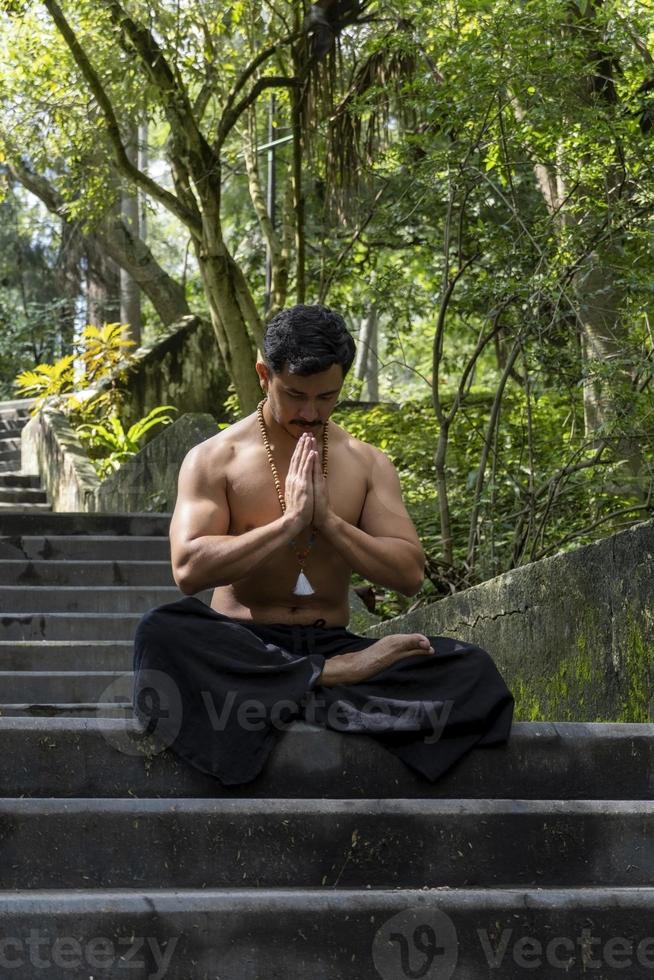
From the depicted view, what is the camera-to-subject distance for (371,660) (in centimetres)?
360

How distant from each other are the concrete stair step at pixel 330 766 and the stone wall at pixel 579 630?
47cm

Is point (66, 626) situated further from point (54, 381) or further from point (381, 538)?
point (54, 381)

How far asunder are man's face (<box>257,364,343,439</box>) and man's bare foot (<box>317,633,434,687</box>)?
27.9 inches

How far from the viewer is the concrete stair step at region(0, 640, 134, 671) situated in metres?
6.30

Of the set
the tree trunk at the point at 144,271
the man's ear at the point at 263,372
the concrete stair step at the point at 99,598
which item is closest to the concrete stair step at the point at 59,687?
the concrete stair step at the point at 99,598

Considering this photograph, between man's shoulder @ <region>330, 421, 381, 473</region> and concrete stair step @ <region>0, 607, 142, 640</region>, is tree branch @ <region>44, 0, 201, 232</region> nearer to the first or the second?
concrete stair step @ <region>0, 607, 142, 640</region>

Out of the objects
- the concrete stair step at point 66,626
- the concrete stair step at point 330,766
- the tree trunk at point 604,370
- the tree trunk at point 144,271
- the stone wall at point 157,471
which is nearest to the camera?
the concrete stair step at point 330,766

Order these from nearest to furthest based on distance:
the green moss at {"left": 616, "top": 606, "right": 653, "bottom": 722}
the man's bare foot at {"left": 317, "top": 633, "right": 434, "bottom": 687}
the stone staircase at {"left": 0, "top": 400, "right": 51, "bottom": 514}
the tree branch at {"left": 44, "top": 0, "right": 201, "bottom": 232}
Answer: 1. the man's bare foot at {"left": 317, "top": 633, "right": 434, "bottom": 687}
2. the green moss at {"left": 616, "top": 606, "right": 653, "bottom": 722}
3. the tree branch at {"left": 44, "top": 0, "right": 201, "bottom": 232}
4. the stone staircase at {"left": 0, "top": 400, "right": 51, "bottom": 514}

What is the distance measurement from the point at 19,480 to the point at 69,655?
273 inches

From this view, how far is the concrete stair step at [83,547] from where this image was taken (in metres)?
8.10

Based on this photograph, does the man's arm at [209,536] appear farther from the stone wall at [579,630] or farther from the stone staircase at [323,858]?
the stone wall at [579,630]

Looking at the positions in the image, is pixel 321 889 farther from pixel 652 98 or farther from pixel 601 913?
Answer: pixel 652 98

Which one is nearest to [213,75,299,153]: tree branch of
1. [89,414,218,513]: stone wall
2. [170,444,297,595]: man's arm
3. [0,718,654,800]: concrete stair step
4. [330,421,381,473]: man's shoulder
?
[89,414,218,513]: stone wall

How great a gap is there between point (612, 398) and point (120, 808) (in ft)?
12.8
